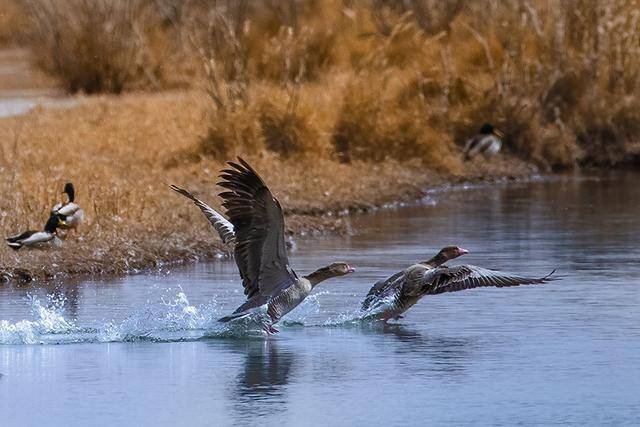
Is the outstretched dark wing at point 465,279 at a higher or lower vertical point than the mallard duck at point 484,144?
lower

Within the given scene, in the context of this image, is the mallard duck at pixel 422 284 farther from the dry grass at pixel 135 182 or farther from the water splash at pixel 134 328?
the dry grass at pixel 135 182

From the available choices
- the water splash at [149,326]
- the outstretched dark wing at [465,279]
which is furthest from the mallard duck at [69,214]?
the outstretched dark wing at [465,279]

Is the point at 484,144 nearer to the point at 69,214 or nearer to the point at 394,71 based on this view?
the point at 394,71

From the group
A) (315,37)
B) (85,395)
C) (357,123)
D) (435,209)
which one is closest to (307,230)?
(435,209)

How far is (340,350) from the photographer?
11148mm

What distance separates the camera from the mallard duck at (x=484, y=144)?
22953 mm

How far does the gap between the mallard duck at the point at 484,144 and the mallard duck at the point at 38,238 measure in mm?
9417

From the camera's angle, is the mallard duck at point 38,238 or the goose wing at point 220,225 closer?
the goose wing at point 220,225

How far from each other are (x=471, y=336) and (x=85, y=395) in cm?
293

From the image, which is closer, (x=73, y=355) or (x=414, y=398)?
(x=414, y=398)

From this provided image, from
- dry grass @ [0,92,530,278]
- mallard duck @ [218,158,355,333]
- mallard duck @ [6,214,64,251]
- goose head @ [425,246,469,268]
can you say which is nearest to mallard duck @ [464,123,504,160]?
dry grass @ [0,92,530,278]

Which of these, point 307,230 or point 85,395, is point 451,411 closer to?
point 85,395

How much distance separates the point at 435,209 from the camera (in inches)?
772

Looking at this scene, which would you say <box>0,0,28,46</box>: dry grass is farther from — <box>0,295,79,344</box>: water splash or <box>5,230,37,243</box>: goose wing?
<box>0,295,79,344</box>: water splash
